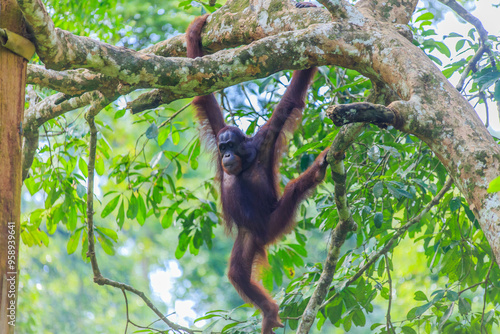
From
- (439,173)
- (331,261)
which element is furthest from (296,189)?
(439,173)

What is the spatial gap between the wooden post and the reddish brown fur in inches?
80.3

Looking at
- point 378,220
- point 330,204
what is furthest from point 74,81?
point 378,220

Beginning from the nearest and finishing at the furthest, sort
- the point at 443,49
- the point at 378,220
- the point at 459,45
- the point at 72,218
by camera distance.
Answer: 1. the point at 378,220
2. the point at 459,45
3. the point at 443,49
4. the point at 72,218

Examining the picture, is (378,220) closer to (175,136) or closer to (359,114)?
(359,114)

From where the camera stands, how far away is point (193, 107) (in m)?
5.08

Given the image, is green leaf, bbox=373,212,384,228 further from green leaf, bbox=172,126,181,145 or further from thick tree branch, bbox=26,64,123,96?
green leaf, bbox=172,126,181,145

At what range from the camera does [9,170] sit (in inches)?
97.7

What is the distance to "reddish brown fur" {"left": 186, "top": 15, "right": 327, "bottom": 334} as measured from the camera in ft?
14.8

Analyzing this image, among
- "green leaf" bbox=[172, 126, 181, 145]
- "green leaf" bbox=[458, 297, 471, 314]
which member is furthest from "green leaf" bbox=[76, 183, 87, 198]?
"green leaf" bbox=[458, 297, 471, 314]

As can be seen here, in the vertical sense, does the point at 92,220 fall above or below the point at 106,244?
below

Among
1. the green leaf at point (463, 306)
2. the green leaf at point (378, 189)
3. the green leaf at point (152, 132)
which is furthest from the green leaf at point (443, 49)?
the green leaf at point (152, 132)

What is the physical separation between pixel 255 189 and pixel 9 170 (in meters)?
2.76

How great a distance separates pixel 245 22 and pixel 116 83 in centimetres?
128

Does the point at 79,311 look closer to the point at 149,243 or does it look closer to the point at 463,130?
the point at 149,243
